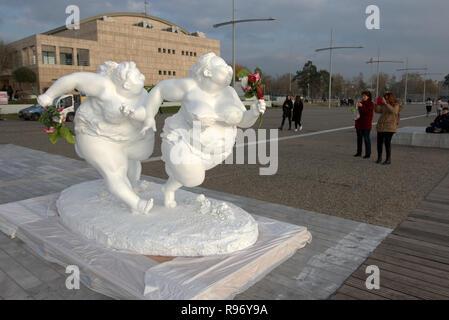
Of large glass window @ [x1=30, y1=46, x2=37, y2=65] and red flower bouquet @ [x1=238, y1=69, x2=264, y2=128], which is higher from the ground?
large glass window @ [x1=30, y1=46, x2=37, y2=65]

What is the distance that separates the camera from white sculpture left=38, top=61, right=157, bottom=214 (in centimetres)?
314

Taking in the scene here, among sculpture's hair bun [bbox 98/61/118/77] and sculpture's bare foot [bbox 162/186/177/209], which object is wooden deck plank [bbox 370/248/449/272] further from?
sculpture's hair bun [bbox 98/61/118/77]

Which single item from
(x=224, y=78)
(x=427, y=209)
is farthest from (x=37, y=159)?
(x=427, y=209)

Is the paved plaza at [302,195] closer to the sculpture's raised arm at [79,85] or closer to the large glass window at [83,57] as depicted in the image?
the sculpture's raised arm at [79,85]

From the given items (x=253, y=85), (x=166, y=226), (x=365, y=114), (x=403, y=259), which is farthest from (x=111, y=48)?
(x=403, y=259)

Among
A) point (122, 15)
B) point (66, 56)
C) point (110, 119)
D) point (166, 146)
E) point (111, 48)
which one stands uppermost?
point (122, 15)

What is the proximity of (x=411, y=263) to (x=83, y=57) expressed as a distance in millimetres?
47129

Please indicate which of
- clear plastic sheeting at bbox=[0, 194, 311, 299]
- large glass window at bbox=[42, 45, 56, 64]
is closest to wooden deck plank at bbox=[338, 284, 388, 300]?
clear plastic sheeting at bbox=[0, 194, 311, 299]

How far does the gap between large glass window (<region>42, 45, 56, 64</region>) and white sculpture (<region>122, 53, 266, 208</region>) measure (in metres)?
42.9

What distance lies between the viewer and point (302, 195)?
5262 millimetres

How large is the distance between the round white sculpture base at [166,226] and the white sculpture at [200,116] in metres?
0.39

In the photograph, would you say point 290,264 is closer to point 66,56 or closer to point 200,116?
point 200,116

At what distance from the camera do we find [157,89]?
314cm

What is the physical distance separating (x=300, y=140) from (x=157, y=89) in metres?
9.37
